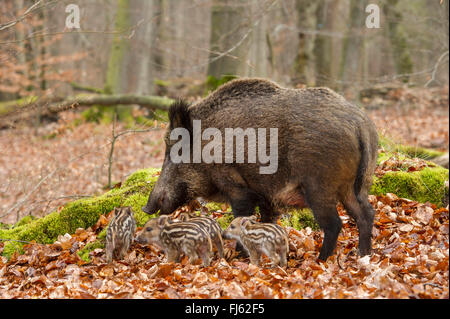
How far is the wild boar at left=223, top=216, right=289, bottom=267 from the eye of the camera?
5656 millimetres

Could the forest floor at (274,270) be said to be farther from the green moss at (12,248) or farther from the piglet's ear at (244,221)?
the piglet's ear at (244,221)

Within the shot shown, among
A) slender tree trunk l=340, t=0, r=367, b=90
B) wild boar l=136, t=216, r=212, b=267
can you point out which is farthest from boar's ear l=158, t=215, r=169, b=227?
slender tree trunk l=340, t=0, r=367, b=90

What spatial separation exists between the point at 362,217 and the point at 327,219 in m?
0.51

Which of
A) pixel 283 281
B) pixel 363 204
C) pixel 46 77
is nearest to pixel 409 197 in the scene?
pixel 363 204

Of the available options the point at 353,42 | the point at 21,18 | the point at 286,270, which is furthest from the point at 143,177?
the point at 353,42

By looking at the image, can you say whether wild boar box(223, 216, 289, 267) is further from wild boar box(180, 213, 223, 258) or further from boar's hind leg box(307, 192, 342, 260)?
boar's hind leg box(307, 192, 342, 260)

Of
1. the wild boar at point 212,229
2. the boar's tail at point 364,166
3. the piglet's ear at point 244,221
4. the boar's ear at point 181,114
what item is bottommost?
the wild boar at point 212,229

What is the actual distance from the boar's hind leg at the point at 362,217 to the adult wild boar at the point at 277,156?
12 millimetres

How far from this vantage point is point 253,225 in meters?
5.82

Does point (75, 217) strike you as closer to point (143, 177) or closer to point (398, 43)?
point (143, 177)

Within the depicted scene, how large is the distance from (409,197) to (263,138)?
133 inches

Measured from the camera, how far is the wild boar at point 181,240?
5812 millimetres

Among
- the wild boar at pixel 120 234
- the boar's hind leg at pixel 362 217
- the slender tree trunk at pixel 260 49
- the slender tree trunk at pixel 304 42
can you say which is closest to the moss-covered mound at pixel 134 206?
the wild boar at pixel 120 234
